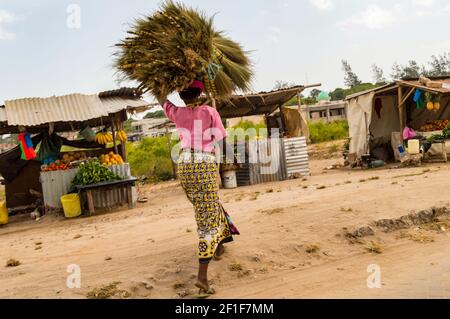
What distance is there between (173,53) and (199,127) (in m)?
0.67

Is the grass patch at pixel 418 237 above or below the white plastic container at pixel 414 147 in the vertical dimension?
below

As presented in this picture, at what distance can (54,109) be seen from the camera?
32.3ft

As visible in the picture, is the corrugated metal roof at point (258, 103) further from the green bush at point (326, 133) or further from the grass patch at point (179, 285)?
the green bush at point (326, 133)

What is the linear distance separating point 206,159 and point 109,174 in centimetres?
674

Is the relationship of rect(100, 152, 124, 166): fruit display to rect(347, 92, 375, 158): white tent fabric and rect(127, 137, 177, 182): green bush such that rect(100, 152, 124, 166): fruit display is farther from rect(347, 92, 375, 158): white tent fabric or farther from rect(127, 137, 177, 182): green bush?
rect(127, 137, 177, 182): green bush

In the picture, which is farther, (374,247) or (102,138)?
(102,138)

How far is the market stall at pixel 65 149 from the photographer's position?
959cm

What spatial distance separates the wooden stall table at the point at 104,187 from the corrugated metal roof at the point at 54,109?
1609mm

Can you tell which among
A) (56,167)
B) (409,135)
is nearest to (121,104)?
(56,167)

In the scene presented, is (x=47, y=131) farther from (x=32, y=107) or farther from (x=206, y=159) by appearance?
(x=206, y=159)

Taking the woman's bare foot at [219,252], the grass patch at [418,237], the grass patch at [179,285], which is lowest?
the grass patch at [418,237]

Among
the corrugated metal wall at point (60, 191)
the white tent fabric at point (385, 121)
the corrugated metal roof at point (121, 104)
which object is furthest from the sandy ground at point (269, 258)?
the white tent fabric at point (385, 121)

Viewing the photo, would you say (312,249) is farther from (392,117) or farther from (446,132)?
(392,117)

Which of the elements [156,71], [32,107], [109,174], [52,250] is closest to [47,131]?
[32,107]
